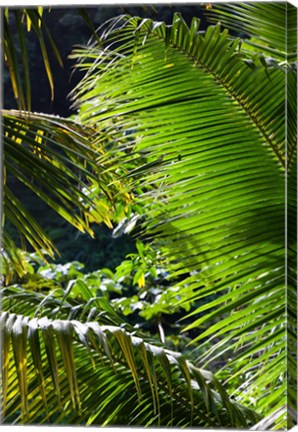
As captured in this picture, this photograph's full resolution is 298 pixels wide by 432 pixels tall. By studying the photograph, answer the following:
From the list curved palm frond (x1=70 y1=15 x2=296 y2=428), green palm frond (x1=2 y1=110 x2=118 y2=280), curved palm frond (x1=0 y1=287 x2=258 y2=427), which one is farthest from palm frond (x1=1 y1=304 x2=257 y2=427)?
green palm frond (x1=2 y1=110 x2=118 y2=280)

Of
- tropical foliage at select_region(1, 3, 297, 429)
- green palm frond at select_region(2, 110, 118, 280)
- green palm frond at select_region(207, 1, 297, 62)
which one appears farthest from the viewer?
green palm frond at select_region(207, 1, 297, 62)

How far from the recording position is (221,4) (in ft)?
6.73

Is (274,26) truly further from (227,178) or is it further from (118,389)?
(118,389)

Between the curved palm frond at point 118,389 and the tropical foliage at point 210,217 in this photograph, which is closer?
the curved palm frond at point 118,389

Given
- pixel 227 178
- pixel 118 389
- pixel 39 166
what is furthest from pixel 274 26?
pixel 118 389

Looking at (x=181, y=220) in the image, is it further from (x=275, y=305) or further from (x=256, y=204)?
(x=275, y=305)

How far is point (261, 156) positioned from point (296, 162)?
88 millimetres

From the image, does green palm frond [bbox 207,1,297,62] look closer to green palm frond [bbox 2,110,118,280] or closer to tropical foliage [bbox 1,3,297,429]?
tropical foliage [bbox 1,3,297,429]

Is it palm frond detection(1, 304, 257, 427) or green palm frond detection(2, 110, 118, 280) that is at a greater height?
green palm frond detection(2, 110, 118, 280)

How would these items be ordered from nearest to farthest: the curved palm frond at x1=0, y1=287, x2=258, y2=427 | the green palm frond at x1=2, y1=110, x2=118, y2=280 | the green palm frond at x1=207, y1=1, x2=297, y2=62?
1. the green palm frond at x1=2, y1=110, x2=118, y2=280
2. the curved palm frond at x1=0, y1=287, x2=258, y2=427
3. the green palm frond at x1=207, y1=1, x2=297, y2=62

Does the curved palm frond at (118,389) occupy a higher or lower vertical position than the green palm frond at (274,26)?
lower

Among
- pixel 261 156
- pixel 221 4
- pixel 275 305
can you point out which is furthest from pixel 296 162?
pixel 221 4

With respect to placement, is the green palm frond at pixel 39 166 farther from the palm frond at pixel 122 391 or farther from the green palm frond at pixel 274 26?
the green palm frond at pixel 274 26

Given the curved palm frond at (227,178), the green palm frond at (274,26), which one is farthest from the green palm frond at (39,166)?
the green palm frond at (274,26)
